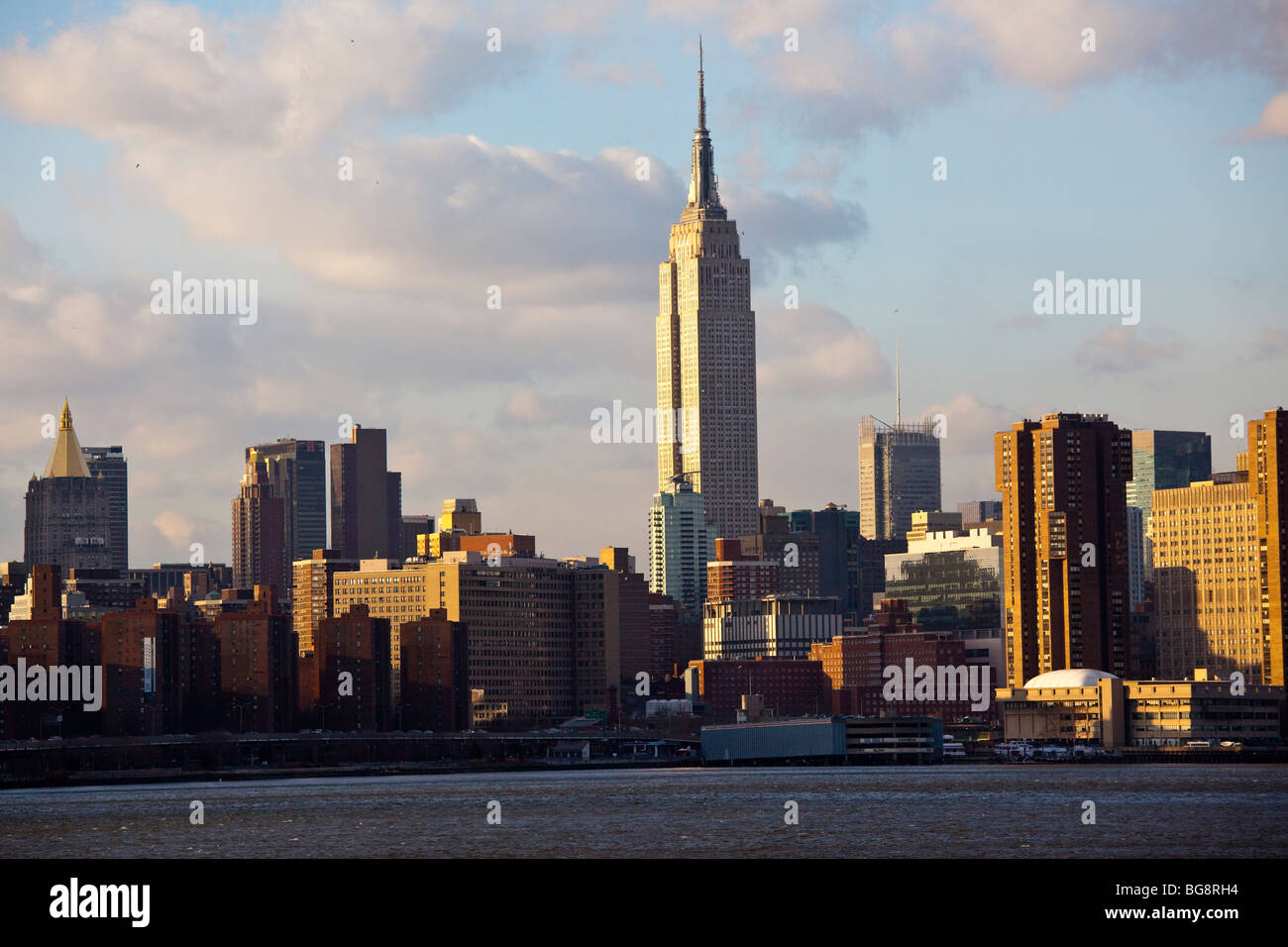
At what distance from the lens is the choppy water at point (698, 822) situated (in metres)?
98.2

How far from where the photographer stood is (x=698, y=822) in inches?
4786

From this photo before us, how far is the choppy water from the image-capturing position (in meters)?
98.2

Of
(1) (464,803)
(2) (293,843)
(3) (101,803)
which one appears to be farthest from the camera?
(3) (101,803)
